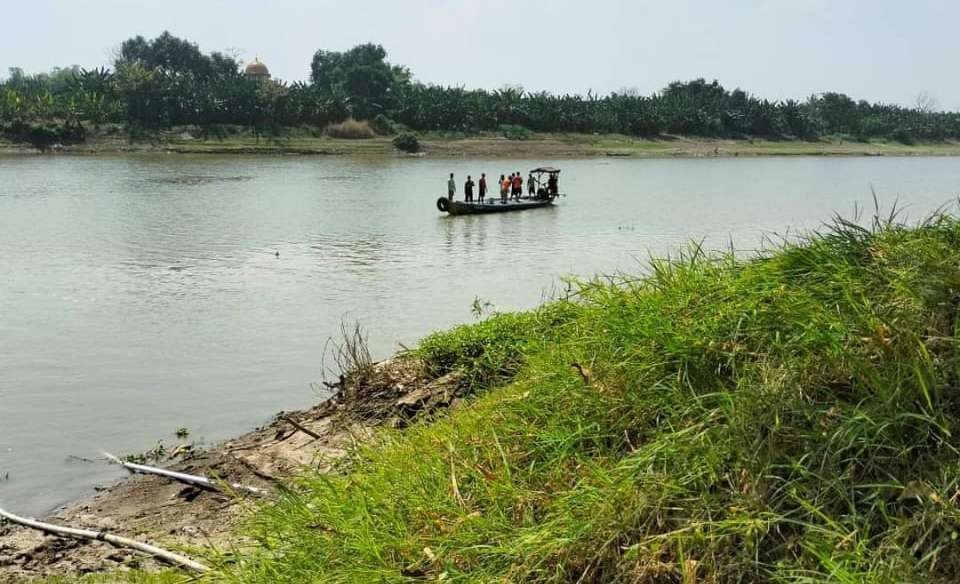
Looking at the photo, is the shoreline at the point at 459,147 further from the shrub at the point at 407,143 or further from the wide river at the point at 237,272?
the wide river at the point at 237,272

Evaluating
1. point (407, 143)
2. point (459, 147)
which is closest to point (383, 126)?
point (459, 147)

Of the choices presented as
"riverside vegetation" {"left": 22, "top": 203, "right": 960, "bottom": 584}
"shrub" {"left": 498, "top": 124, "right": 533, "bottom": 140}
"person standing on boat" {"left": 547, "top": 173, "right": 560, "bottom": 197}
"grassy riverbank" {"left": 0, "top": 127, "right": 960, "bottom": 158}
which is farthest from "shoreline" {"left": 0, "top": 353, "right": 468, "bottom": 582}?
"shrub" {"left": 498, "top": 124, "right": 533, "bottom": 140}

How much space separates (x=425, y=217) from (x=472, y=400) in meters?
24.7

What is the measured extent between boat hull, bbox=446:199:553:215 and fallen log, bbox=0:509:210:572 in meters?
24.0

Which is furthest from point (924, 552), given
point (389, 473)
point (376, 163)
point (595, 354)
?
point (376, 163)

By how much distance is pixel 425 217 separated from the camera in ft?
102

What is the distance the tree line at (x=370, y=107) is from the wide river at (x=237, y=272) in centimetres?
2261

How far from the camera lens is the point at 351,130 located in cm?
7381

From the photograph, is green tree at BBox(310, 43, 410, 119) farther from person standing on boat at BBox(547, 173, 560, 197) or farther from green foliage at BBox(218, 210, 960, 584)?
green foliage at BBox(218, 210, 960, 584)

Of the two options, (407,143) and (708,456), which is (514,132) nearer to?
(407,143)

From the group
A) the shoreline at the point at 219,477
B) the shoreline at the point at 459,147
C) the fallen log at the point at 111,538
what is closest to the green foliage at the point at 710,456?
the fallen log at the point at 111,538

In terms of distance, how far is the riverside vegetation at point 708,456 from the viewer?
3.20 m

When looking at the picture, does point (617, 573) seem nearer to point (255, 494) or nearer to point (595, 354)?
point (595, 354)

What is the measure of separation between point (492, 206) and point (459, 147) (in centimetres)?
4164
